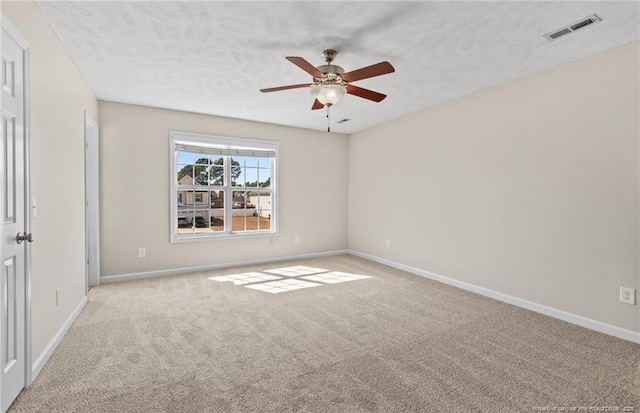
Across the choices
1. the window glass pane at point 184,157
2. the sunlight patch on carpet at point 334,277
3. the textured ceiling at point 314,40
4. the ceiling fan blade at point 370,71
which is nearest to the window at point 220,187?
the window glass pane at point 184,157

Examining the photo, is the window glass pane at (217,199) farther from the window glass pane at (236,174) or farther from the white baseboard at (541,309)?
the white baseboard at (541,309)

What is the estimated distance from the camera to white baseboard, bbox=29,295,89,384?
2164 mm

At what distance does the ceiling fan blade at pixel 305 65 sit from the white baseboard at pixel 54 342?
8.76 ft

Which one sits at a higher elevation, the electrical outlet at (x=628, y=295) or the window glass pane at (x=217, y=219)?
the window glass pane at (x=217, y=219)

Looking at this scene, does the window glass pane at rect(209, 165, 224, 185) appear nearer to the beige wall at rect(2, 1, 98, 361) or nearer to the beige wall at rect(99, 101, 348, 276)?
the beige wall at rect(99, 101, 348, 276)

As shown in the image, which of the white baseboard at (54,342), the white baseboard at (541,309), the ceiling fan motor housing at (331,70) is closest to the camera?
the white baseboard at (54,342)

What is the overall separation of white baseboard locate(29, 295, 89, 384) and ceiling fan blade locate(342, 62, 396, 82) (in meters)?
2.99

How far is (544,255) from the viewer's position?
3.33 meters

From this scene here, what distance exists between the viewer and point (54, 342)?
8.28ft

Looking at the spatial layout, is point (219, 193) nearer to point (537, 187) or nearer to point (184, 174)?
point (184, 174)

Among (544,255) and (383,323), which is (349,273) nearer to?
(383,323)

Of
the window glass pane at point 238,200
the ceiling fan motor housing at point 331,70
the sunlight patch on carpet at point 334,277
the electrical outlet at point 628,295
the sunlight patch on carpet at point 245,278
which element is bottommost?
the sunlight patch on carpet at point 334,277

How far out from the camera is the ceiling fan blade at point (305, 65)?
7.39 feet

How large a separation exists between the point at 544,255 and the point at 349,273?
2.53 m
